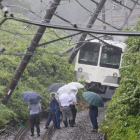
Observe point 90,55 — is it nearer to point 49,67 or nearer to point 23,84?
point 49,67

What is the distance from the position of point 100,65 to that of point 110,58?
74 centimetres

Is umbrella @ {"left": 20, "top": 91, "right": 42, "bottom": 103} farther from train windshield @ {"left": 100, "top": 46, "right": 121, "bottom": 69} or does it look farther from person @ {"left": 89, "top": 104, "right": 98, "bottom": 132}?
train windshield @ {"left": 100, "top": 46, "right": 121, "bottom": 69}

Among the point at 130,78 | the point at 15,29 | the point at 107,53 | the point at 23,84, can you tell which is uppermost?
the point at 15,29

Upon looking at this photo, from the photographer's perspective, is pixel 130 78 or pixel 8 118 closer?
pixel 130 78

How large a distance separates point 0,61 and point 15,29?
34.3 feet

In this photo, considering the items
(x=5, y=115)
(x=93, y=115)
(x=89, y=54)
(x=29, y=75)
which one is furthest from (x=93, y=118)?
(x=89, y=54)

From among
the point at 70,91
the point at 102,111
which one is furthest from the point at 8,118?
the point at 102,111

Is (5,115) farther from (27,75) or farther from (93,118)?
(27,75)

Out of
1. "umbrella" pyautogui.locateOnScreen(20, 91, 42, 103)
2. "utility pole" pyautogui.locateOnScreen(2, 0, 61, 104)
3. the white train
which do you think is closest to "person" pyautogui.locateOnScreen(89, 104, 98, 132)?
"umbrella" pyautogui.locateOnScreen(20, 91, 42, 103)

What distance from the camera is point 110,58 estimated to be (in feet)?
55.9

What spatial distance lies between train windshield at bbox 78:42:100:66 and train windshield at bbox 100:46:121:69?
384 millimetres

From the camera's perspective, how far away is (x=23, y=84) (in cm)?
1418

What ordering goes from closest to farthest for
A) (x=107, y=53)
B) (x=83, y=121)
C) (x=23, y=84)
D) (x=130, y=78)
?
(x=130, y=78) → (x=83, y=121) → (x=23, y=84) → (x=107, y=53)

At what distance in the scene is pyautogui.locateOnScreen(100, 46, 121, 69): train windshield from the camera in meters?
16.9
